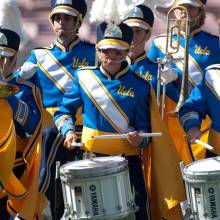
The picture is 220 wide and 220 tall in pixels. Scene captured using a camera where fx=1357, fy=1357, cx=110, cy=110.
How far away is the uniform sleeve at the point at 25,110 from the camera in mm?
9172

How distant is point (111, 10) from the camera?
10.8 metres

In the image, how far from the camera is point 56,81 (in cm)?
1011

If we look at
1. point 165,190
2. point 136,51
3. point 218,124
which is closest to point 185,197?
point 165,190

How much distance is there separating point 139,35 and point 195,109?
1.50 meters

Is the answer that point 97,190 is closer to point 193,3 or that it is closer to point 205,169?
point 205,169

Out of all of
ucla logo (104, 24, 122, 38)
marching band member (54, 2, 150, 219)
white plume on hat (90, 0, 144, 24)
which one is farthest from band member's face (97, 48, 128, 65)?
white plume on hat (90, 0, 144, 24)

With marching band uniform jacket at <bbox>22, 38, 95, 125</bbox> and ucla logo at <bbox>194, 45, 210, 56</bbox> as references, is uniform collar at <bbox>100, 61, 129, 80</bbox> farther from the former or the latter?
ucla logo at <bbox>194, 45, 210, 56</bbox>

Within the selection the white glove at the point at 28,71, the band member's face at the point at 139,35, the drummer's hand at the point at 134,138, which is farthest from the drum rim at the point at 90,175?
the band member's face at the point at 139,35

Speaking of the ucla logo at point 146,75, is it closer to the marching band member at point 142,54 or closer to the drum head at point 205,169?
the marching band member at point 142,54

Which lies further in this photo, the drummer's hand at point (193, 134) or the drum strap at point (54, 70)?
the drum strap at point (54, 70)

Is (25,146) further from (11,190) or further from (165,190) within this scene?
(165,190)

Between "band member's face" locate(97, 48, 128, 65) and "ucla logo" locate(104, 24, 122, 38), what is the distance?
110 mm

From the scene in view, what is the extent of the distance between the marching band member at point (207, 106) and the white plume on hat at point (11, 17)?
3.22m

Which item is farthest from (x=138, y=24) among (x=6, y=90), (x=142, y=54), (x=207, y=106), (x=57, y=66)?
(x=6, y=90)
